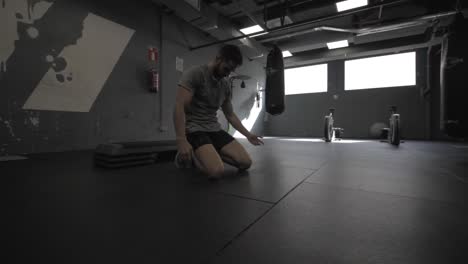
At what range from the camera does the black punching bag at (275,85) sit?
287cm

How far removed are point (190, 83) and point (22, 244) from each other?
1.27m

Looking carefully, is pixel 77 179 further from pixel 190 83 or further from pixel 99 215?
pixel 190 83

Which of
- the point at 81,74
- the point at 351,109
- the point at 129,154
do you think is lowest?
the point at 129,154

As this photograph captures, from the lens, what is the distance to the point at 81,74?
10.6 ft

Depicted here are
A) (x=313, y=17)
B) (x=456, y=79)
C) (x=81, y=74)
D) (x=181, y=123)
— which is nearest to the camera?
(x=181, y=123)

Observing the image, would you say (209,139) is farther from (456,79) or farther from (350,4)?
(350,4)

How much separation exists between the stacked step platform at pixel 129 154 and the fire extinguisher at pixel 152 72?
A: 2.09 metres

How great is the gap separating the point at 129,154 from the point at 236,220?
5.43ft

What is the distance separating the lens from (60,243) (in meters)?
0.67

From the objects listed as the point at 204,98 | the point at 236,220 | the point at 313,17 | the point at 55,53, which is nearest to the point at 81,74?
the point at 55,53

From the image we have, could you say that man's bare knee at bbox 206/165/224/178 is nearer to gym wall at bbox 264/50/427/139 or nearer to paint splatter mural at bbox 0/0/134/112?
paint splatter mural at bbox 0/0/134/112

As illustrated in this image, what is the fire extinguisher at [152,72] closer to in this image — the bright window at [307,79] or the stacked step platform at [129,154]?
the stacked step platform at [129,154]

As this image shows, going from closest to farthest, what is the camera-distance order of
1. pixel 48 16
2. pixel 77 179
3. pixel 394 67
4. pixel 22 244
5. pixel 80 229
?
pixel 22 244, pixel 80 229, pixel 77 179, pixel 48 16, pixel 394 67

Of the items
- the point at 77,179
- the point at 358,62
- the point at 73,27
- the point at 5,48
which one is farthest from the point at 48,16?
the point at 358,62
